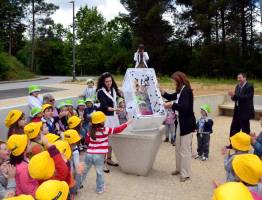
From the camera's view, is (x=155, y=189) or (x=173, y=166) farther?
(x=173, y=166)

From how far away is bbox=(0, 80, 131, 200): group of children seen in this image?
129 inches

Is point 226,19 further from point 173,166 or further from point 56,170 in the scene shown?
point 56,170

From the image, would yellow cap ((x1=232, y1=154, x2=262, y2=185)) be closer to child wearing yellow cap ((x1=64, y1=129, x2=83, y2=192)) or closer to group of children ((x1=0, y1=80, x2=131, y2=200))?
group of children ((x1=0, y1=80, x2=131, y2=200))

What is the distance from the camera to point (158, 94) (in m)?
6.92

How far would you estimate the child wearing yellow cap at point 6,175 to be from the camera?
12.7ft

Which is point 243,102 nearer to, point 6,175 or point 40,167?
point 6,175

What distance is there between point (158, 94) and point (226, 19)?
2766 centimetres

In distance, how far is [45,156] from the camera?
3.37 m

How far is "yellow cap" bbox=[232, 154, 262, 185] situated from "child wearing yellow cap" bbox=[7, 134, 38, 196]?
1901mm

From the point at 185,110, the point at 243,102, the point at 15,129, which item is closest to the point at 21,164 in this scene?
the point at 15,129

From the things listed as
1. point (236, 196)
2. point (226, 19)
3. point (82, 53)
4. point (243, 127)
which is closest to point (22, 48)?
point (82, 53)

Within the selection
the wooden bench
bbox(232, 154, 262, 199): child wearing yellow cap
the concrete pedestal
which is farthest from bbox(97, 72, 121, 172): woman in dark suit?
the wooden bench

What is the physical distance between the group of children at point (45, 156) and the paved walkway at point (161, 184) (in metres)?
0.28

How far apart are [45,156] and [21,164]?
634 mm
